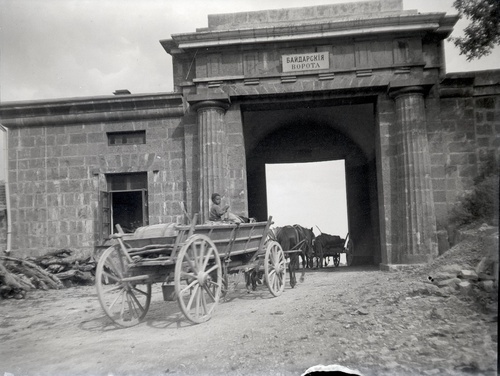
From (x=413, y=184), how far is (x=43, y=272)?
870 centimetres

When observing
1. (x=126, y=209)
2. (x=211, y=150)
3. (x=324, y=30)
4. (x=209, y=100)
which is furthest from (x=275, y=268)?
(x=126, y=209)

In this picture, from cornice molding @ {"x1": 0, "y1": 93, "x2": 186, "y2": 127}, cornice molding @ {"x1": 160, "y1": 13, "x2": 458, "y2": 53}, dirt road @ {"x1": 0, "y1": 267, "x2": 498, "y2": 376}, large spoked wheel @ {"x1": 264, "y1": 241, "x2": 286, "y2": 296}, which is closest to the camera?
dirt road @ {"x1": 0, "y1": 267, "x2": 498, "y2": 376}

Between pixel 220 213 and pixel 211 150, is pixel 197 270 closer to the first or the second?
pixel 220 213

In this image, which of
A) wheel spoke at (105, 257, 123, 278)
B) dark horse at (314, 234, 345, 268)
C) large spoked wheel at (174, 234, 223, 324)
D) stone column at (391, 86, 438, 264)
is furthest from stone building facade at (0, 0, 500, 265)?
wheel spoke at (105, 257, 123, 278)

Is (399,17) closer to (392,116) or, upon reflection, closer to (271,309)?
(392,116)

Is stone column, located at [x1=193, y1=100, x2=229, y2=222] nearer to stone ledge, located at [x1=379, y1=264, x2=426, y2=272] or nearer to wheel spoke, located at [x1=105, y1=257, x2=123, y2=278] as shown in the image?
stone ledge, located at [x1=379, y1=264, x2=426, y2=272]

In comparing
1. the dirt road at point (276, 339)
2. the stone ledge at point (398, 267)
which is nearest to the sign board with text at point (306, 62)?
the stone ledge at point (398, 267)

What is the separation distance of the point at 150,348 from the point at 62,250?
7.16 meters

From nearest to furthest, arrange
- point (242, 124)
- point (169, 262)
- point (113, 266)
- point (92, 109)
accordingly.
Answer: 1. point (169, 262)
2. point (113, 266)
3. point (242, 124)
4. point (92, 109)

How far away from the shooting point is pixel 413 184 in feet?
32.5

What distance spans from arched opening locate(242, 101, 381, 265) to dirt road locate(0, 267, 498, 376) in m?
A: 9.00

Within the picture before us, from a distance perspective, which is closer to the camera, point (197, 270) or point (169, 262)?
point (169, 262)

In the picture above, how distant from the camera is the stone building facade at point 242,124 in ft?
33.1

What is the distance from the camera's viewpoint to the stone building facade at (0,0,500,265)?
33.1 feet
